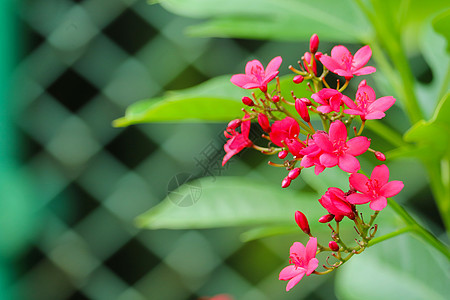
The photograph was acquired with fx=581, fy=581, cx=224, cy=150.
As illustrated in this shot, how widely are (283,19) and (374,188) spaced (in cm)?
49

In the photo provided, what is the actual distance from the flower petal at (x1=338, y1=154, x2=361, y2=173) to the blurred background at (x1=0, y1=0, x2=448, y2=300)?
3.68 feet

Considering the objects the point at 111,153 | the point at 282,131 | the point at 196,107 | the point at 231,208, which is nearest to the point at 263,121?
the point at 282,131

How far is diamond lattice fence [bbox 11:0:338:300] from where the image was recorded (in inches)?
Answer: 61.7

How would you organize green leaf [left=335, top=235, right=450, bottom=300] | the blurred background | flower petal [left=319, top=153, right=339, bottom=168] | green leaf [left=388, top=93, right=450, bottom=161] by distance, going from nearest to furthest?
flower petal [left=319, top=153, right=339, bottom=168], green leaf [left=388, top=93, right=450, bottom=161], green leaf [left=335, top=235, right=450, bottom=300], the blurred background

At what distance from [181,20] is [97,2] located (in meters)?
0.26

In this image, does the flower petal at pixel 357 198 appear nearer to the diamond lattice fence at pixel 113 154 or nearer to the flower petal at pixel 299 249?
the flower petal at pixel 299 249

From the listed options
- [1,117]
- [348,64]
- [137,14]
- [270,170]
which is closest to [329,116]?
[348,64]

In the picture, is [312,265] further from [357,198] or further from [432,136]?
[432,136]

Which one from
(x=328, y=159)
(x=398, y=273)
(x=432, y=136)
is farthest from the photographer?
(x=398, y=273)

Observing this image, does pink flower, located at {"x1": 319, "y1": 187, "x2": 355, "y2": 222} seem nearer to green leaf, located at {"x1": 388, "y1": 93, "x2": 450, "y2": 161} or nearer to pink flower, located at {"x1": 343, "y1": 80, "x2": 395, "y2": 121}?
pink flower, located at {"x1": 343, "y1": 80, "x2": 395, "y2": 121}

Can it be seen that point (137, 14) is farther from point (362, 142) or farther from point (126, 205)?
point (362, 142)

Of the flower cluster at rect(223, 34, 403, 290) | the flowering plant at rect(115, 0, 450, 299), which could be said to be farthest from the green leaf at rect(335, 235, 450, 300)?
the flower cluster at rect(223, 34, 403, 290)

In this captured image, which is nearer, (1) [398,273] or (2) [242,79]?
(2) [242,79]

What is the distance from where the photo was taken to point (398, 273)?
76 centimetres
